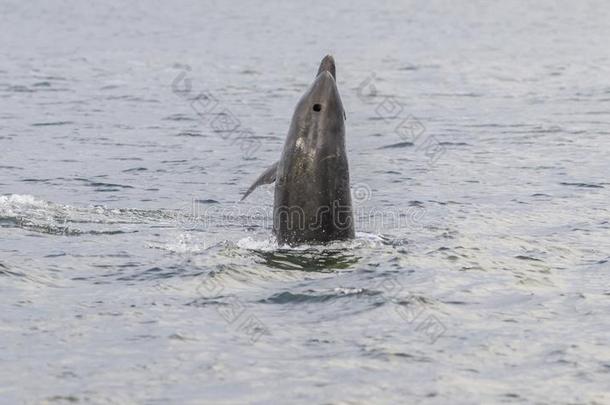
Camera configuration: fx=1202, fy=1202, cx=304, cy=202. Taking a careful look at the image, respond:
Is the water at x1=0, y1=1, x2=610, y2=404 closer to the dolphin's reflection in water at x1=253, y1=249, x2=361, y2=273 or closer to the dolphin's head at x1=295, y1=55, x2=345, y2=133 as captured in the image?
the dolphin's reflection in water at x1=253, y1=249, x2=361, y2=273

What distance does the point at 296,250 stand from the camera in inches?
526

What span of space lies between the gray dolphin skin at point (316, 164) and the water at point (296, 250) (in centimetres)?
43

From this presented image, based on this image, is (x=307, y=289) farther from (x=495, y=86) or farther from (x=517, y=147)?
(x=495, y=86)

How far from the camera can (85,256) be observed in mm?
13672

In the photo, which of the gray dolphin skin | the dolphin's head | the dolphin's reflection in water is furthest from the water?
the dolphin's head

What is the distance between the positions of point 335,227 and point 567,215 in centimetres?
499

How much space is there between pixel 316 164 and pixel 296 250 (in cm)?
103

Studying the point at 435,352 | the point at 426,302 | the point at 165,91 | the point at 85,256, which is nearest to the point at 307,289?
the point at 426,302

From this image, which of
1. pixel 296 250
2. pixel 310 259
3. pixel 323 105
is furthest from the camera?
pixel 296 250

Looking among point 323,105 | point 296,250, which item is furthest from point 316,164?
point 296,250

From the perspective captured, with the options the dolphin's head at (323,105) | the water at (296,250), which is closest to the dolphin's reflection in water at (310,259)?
the water at (296,250)

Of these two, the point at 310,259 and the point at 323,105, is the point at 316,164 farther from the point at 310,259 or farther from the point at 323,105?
the point at 310,259

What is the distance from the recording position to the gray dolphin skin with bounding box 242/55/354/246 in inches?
511

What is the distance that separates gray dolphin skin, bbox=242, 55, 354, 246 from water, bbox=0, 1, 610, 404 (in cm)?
43
